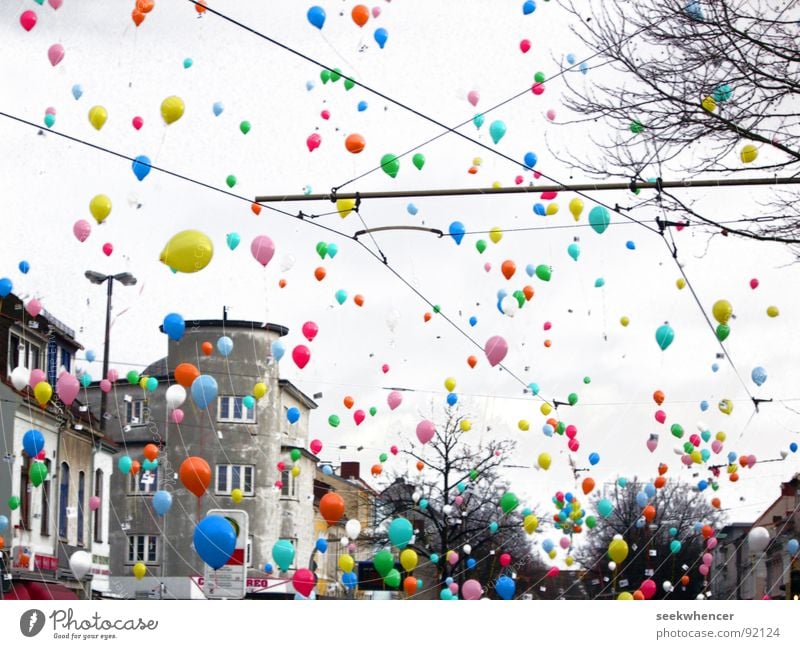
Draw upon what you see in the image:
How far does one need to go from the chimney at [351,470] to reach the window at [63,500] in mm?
32993

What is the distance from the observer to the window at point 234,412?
1569 inches

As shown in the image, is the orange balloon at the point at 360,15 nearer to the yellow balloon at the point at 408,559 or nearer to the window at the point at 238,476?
the yellow balloon at the point at 408,559

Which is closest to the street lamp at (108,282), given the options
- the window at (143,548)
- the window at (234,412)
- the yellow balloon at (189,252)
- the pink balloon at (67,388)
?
the pink balloon at (67,388)

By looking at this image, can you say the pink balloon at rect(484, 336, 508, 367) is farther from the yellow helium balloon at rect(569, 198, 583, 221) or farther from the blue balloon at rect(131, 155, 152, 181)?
the blue balloon at rect(131, 155, 152, 181)

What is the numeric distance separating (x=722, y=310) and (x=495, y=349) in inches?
122

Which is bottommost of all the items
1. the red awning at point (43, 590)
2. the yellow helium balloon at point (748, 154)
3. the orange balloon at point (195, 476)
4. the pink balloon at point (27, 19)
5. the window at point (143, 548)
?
the red awning at point (43, 590)

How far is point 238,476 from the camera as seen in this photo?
41.2 m

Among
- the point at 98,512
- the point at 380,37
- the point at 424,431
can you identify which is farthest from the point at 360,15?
the point at 98,512

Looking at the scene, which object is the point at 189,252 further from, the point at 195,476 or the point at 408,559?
the point at 408,559

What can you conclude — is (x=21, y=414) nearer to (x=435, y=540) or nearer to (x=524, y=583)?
(x=435, y=540)

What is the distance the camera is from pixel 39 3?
11.6m

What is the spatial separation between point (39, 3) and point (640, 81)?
5.64 metres

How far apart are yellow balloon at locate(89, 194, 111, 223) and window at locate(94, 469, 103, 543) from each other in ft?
49.8

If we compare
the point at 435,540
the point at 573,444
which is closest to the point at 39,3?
the point at 573,444
